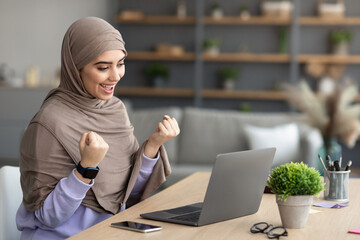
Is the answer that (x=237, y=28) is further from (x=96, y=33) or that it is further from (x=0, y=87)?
(x=96, y=33)

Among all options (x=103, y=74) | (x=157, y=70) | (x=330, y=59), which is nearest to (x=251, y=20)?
(x=330, y=59)

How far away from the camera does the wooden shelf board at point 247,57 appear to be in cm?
701

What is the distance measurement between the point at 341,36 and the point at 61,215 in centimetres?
582

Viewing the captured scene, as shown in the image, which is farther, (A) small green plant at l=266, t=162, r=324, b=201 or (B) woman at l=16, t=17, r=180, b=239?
(B) woman at l=16, t=17, r=180, b=239

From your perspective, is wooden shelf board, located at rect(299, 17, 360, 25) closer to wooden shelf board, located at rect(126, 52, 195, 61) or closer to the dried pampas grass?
wooden shelf board, located at rect(126, 52, 195, 61)

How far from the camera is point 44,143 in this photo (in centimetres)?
170

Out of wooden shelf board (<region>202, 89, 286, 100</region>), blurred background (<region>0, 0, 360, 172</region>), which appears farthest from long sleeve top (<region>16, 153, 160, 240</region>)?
wooden shelf board (<region>202, 89, 286, 100</region>)

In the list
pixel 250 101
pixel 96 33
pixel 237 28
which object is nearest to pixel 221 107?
pixel 250 101

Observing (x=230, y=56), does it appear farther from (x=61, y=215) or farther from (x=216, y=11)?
(x=61, y=215)

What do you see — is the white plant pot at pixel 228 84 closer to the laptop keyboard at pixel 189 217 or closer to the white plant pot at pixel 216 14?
the white plant pot at pixel 216 14

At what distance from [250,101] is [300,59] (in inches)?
31.4

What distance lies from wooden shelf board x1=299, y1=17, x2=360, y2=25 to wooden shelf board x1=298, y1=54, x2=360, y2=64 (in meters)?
0.38

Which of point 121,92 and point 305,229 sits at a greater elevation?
point 305,229

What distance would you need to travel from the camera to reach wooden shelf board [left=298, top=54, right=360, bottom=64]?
6.85m
